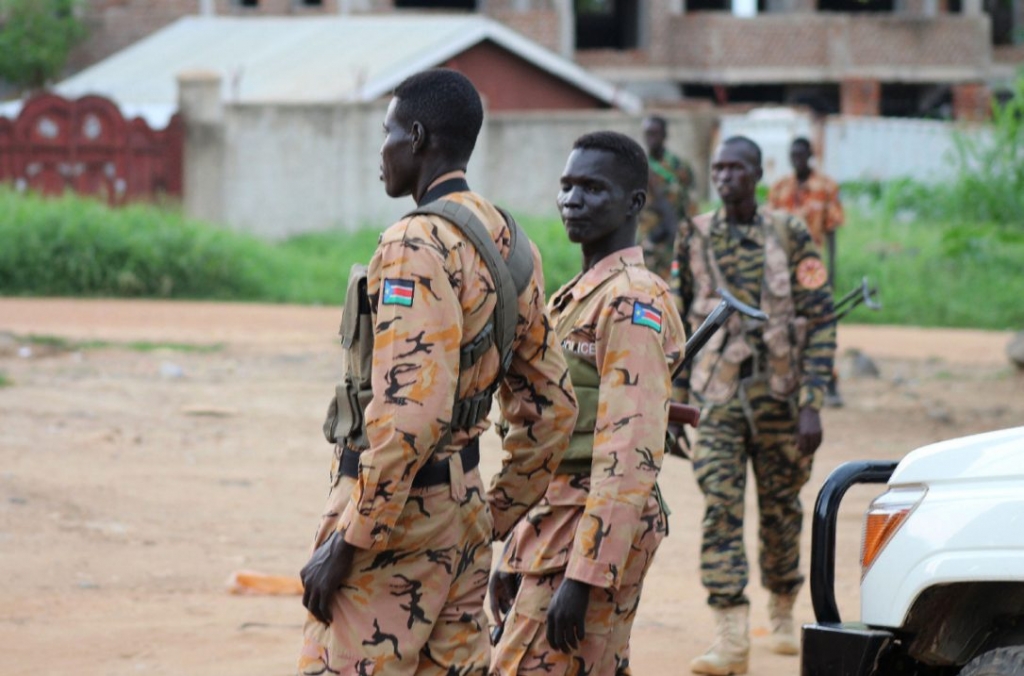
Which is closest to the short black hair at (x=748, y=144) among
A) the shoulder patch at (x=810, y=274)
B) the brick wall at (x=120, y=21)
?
the shoulder patch at (x=810, y=274)

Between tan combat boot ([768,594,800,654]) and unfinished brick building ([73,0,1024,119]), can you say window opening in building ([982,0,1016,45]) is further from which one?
tan combat boot ([768,594,800,654])

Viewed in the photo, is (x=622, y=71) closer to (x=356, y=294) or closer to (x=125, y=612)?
(x=125, y=612)

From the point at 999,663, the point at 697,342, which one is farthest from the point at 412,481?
the point at 697,342

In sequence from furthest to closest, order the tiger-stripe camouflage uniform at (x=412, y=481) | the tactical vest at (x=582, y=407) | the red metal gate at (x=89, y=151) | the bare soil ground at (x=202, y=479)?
the red metal gate at (x=89, y=151) → the bare soil ground at (x=202, y=479) → the tactical vest at (x=582, y=407) → the tiger-stripe camouflage uniform at (x=412, y=481)

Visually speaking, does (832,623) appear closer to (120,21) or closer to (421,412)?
(421,412)

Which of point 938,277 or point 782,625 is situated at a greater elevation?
point 938,277

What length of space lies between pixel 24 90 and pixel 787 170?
50.0ft

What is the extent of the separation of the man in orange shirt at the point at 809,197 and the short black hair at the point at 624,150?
8.70 metres

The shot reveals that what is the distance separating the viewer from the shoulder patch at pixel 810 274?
565 centimetres

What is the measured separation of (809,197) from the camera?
12508mm

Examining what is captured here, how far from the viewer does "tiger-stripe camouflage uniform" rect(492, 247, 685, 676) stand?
3.46 meters

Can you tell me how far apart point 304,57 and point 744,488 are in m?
21.4

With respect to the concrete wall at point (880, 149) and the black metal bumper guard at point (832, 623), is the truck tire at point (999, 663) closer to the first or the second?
the black metal bumper guard at point (832, 623)

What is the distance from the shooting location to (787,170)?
77.2ft
